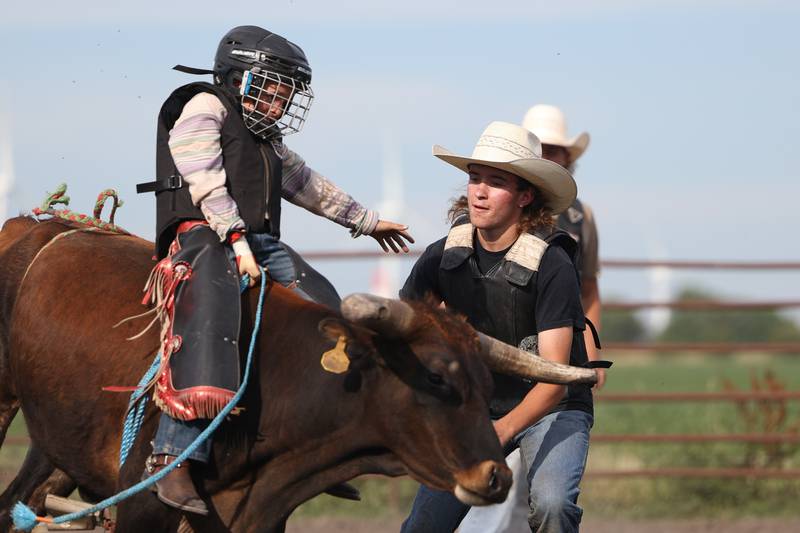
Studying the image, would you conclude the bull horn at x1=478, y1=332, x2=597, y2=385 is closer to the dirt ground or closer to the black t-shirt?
the black t-shirt

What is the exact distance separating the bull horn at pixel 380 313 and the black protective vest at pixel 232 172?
91 cm

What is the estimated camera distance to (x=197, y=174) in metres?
4.78

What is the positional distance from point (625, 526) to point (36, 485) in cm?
511

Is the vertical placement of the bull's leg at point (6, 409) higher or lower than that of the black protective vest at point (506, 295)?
lower

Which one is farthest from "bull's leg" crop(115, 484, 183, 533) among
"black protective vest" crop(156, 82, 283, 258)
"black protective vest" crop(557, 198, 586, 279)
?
"black protective vest" crop(557, 198, 586, 279)

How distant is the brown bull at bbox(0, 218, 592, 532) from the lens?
4.43 meters

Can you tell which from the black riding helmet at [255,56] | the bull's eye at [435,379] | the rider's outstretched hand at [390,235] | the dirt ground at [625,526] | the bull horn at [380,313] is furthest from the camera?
the dirt ground at [625,526]

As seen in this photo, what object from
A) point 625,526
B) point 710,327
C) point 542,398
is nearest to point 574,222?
point 542,398

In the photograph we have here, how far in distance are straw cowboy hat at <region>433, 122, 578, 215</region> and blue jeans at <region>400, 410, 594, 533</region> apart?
91 centimetres

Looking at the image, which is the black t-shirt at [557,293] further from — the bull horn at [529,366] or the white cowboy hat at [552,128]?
the white cowboy hat at [552,128]

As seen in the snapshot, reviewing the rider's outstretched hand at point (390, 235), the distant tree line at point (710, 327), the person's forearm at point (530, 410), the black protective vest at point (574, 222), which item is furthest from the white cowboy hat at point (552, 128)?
the distant tree line at point (710, 327)

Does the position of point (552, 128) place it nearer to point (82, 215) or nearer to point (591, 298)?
point (591, 298)

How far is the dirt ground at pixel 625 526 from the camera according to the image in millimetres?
9445

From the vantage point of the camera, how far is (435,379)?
4.42m
